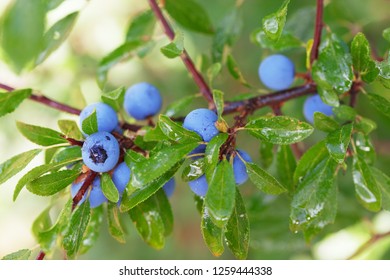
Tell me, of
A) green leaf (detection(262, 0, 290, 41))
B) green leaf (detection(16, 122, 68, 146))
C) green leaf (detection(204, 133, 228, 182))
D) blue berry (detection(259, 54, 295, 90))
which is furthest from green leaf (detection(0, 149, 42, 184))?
blue berry (detection(259, 54, 295, 90))

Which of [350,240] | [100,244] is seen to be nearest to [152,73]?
[100,244]

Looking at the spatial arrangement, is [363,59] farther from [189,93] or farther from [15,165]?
[189,93]

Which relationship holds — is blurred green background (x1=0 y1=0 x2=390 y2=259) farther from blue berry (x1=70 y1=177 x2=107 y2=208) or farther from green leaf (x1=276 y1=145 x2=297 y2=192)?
blue berry (x1=70 y1=177 x2=107 y2=208)

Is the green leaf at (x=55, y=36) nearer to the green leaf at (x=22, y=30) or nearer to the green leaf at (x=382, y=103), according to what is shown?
the green leaf at (x=22, y=30)

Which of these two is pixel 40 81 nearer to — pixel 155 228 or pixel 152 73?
pixel 152 73

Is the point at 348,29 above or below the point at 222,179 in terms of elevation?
below

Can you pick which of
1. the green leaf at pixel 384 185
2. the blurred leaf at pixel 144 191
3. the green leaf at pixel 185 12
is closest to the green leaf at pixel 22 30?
the green leaf at pixel 185 12
